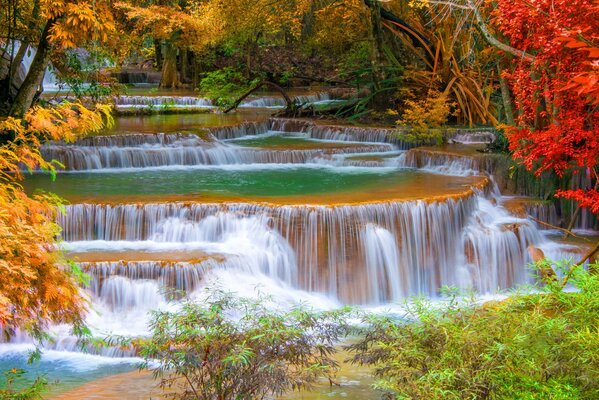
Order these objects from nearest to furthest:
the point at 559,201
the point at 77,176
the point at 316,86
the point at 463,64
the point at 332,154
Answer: the point at 559,201 < the point at 77,176 < the point at 332,154 < the point at 463,64 < the point at 316,86

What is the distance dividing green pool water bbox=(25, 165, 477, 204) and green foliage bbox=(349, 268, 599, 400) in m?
6.56

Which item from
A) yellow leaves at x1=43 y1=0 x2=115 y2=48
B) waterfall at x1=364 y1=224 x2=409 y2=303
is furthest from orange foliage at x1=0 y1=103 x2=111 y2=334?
waterfall at x1=364 y1=224 x2=409 y2=303

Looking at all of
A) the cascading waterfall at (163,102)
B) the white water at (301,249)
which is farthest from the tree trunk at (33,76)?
the cascading waterfall at (163,102)

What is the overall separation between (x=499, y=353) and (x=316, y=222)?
21.7 ft

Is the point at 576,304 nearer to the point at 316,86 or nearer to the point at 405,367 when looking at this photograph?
the point at 405,367

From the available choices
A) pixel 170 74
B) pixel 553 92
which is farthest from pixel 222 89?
pixel 553 92

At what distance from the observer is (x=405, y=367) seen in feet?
18.6

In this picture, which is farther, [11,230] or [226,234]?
[226,234]

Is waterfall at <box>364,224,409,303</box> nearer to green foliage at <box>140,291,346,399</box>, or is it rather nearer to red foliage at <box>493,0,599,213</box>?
red foliage at <box>493,0,599,213</box>

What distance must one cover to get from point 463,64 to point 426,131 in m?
3.54

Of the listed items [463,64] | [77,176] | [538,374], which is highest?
[463,64]

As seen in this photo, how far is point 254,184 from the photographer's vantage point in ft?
48.4

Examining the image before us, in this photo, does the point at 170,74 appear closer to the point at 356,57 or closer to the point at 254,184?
the point at 356,57

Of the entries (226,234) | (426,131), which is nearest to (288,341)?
(226,234)
